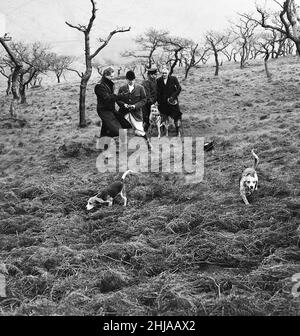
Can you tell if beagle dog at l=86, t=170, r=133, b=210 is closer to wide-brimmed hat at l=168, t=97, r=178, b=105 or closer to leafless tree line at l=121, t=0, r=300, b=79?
wide-brimmed hat at l=168, t=97, r=178, b=105

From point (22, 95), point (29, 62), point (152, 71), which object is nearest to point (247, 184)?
point (152, 71)

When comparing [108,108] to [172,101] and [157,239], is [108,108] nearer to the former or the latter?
[172,101]

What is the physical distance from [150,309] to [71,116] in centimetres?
1501

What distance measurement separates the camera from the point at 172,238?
538cm

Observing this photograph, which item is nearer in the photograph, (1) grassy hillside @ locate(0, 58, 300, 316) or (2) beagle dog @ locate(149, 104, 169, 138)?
(1) grassy hillside @ locate(0, 58, 300, 316)

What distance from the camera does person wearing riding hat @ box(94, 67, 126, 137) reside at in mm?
Result: 9070

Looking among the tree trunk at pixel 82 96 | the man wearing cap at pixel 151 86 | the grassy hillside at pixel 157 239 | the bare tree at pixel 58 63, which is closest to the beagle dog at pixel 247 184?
the grassy hillside at pixel 157 239

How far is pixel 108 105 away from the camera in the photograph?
9289 millimetres

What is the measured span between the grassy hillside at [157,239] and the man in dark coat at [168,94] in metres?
1.47

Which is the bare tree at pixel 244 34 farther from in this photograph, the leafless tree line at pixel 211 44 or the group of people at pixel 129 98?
the group of people at pixel 129 98

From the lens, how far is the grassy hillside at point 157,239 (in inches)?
159

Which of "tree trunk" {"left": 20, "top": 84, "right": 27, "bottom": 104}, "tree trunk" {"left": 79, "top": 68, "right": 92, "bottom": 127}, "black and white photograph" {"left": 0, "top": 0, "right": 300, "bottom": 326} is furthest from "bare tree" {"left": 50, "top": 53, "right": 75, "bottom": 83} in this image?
"black and white photograph" {"left": 0, "top": 0, "right": 300, "bottom": 326}
